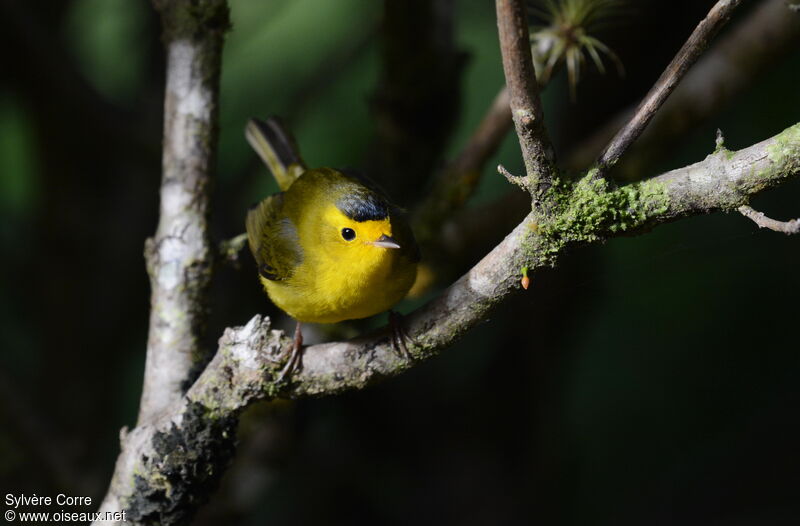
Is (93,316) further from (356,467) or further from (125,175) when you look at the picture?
(356,467)

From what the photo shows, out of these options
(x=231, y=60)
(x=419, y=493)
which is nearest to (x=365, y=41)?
(x=231, y=60)

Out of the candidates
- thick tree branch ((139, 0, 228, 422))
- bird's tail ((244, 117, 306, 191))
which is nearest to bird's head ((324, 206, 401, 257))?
thick tree branch ((139, 0, 228, 422))

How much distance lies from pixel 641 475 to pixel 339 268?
2.28 metres

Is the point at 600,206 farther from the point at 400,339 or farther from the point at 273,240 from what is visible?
the point at 273,240

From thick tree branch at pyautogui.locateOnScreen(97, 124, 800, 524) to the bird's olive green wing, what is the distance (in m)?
0.47

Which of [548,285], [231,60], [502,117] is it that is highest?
[231,60]

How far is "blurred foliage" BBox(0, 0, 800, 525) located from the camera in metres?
3.39

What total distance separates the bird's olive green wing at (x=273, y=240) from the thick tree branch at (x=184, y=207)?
0.75 feet

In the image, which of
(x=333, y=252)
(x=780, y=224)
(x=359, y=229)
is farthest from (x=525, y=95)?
(x=333, y=252)

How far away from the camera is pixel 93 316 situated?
3816 millimetres

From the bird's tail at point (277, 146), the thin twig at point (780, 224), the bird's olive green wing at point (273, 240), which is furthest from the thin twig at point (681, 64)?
the bird's tail at point (277, 146)

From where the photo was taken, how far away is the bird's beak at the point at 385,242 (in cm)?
221

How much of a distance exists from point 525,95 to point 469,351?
9.49 ft

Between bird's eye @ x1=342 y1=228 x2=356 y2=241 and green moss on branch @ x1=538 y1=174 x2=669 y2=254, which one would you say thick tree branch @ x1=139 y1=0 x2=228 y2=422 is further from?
green moss on branch @ x1=538 y1=174 x2=669 y2=254
